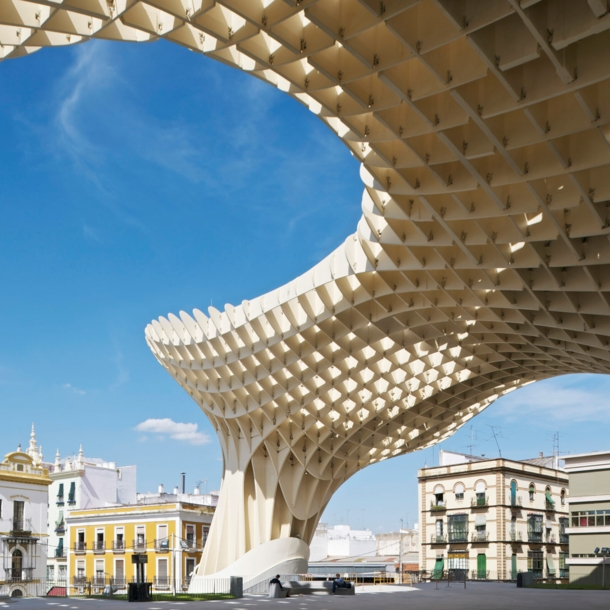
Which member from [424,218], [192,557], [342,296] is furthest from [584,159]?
[192,557]

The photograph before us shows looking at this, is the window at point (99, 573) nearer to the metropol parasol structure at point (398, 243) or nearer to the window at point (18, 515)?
the window at point (18, 515)

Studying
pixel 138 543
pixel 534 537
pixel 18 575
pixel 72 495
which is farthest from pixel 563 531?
pixel 18 575

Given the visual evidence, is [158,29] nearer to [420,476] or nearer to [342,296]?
[342,296]

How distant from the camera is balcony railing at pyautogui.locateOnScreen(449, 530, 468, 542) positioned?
220ft

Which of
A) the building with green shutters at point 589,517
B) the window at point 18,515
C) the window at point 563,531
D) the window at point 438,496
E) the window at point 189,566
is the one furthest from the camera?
the window at point 438,496

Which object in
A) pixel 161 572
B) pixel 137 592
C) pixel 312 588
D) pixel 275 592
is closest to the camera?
pixel 137 592

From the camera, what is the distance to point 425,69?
15219 mm

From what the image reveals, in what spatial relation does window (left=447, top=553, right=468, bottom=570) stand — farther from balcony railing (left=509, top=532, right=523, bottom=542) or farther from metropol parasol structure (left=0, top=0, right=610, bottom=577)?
metropol parasol structure (left=0, top=0, right=610, bottom=577)

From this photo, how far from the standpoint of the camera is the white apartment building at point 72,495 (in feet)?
225

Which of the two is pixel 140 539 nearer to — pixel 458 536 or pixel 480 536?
pixel 458 536

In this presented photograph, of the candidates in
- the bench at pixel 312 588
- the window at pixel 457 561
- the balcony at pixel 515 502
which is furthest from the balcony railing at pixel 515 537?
the bench at pixel 312 588

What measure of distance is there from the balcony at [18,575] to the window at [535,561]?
41.4 meters

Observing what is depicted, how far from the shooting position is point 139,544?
61.8 metres

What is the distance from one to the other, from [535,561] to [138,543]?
34.3 meters
